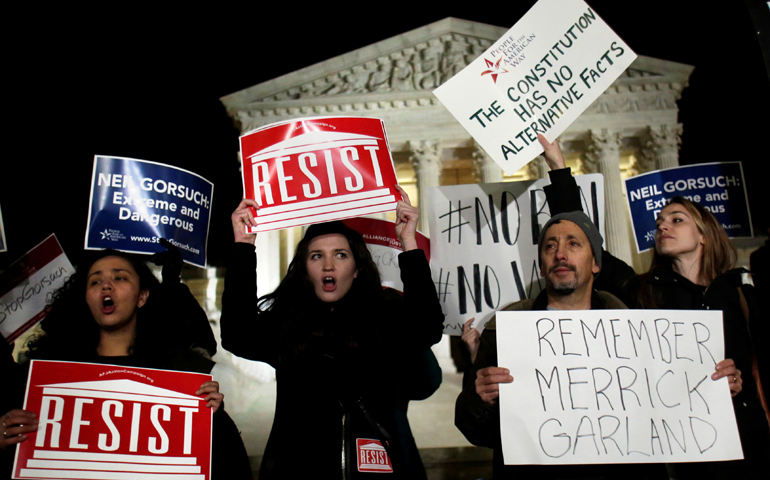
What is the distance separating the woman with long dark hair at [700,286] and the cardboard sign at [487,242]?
0.65m

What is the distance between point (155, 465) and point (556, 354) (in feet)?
6.44

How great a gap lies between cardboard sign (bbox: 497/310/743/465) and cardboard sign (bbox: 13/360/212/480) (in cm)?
152

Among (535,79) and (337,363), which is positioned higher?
(535,79)

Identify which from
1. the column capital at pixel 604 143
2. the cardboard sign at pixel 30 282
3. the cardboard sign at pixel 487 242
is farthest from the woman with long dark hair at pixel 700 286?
the column capital at pixel 604 143

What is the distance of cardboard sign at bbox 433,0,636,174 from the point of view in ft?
14.2

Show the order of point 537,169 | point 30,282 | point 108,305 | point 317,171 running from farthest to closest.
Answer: point 537,169 → point 30,282 → point 317,171 → point 108,305

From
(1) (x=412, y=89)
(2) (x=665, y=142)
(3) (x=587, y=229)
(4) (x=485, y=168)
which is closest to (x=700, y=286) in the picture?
(3) (x=587, y=229)

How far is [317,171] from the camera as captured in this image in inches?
157

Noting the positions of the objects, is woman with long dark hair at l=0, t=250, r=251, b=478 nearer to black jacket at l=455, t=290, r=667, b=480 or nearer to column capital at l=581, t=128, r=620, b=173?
black jacket at l=455, t=290, r=667, b=480

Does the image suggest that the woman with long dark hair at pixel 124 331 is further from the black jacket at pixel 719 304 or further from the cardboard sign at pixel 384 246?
the black jacket at pixel 719 304

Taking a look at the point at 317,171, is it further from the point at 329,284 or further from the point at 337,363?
the point at 337,363

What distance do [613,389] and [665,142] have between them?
2443 cm

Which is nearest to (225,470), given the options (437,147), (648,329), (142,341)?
(142,341)

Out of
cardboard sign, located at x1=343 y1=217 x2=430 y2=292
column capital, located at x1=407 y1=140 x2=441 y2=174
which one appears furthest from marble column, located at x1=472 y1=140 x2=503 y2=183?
cardboard sign, located at x1=343 y1=217 x2=430 y2=292
